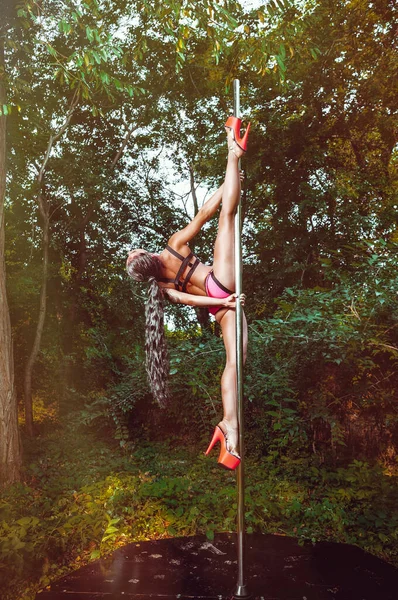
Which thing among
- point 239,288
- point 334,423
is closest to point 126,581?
point 239,288

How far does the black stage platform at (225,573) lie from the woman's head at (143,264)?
5.54 feet

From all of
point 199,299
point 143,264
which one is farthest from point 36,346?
point 199,299

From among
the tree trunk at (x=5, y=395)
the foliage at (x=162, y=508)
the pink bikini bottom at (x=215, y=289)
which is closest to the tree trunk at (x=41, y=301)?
the foliage at (x=162, y=508)

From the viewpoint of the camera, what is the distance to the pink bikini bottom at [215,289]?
2.61 m

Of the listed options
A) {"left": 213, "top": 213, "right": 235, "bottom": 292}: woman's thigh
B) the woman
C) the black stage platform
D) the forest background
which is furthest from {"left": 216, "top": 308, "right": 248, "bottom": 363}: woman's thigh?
the forest background

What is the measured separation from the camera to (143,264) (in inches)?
107

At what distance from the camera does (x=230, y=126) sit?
252 cm

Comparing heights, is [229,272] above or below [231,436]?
above

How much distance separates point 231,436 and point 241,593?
2.51 ft

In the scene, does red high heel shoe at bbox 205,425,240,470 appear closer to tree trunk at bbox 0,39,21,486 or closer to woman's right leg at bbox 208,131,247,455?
woman's right leg at bbox 208,131,247,455

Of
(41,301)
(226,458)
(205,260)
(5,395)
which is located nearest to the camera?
(226,458)

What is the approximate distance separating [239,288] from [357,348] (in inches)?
86.5

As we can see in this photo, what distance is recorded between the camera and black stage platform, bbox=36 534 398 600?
265cm

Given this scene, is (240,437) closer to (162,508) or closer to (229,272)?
(229,272)
